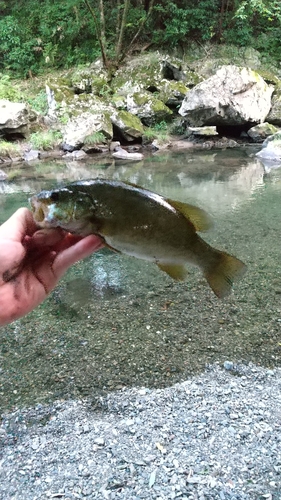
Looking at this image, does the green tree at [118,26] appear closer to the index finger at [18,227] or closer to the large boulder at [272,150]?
the large boulder at [272,150]

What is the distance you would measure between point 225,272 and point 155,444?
2.26 meters

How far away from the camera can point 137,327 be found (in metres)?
5.57

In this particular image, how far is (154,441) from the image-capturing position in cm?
377

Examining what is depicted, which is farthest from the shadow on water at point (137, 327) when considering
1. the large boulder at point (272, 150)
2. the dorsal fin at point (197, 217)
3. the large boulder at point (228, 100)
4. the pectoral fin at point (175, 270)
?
the large boulder at point (228, 100)

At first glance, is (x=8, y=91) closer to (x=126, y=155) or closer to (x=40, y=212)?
(x=126, y=155)

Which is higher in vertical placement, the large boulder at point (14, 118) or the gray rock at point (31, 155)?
the large boulder at point (14, 118)

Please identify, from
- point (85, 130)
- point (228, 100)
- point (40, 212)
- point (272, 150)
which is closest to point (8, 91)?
point (85, 130)

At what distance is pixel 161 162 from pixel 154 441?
1395 cm

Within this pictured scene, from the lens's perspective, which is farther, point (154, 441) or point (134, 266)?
point (134, 266)

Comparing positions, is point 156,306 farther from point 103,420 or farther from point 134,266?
point 103,420

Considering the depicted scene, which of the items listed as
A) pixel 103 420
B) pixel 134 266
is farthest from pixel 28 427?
pixel 134 266

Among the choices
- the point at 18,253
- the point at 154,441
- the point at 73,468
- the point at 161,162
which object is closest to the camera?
the point at 18,253

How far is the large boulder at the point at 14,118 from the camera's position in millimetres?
17875

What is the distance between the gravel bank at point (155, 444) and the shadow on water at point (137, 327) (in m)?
0.29
